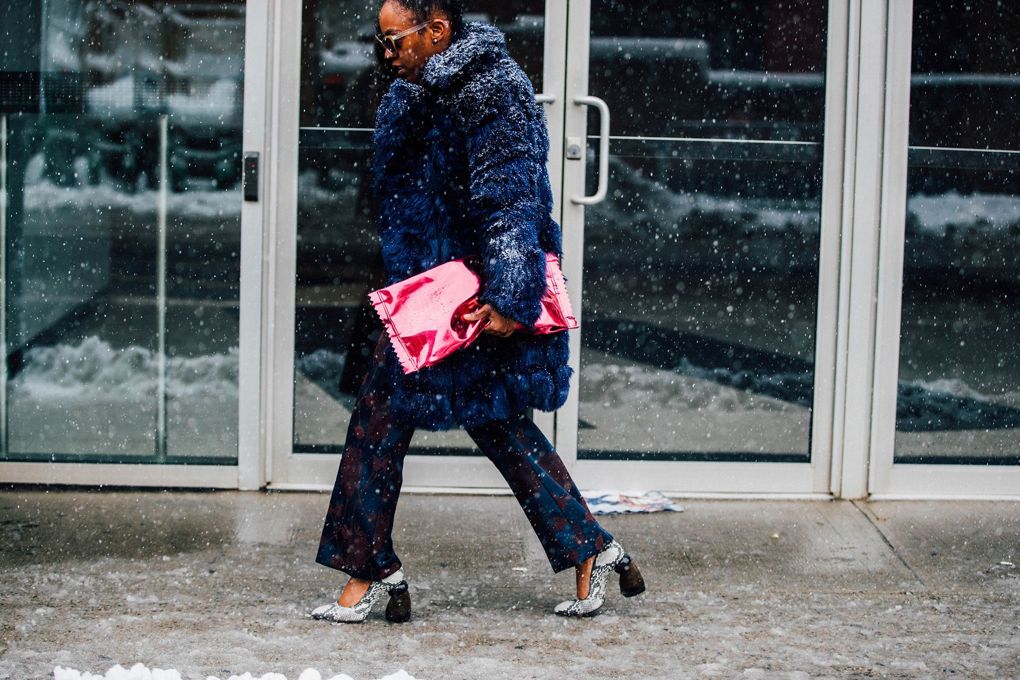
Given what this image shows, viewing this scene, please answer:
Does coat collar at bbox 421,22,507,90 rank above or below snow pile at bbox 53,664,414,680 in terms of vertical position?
above

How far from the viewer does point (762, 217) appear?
5.33m

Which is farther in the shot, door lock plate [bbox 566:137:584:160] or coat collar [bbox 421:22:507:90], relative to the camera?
door lock plate [bbox 566:137:584:160]

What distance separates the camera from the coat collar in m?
3.63

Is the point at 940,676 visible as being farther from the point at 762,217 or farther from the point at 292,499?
the point at 292,499

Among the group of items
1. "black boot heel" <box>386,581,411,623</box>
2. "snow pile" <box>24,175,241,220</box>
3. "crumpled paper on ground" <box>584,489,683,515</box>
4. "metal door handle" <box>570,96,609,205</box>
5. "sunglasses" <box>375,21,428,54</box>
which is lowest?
"black boot heel" <box>386,581,411,623</box>

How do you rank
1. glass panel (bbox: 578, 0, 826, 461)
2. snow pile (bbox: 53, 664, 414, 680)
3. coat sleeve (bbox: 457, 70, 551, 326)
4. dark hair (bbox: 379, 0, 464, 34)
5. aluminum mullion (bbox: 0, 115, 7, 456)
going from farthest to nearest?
aluminum mullion (bbox: 0, 115, 7, 456) < glass panel (bbox: 578, 0, 826, 461) < dark hair (bbox: 379, 0, 464, 34) < coat sleeve (bbox: 457, 70, 551, 326) < snow pile (bbox: 53, 664, 414, 680)

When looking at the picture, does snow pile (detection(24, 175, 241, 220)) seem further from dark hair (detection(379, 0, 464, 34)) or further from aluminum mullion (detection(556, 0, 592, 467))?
dark hair (detection(379, 0, 464, 34))

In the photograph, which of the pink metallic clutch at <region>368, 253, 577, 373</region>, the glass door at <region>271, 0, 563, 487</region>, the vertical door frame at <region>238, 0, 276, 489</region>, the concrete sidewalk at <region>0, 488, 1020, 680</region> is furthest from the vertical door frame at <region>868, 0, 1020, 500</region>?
the vertical door frame at <region>238, 0, 276, 489</region>

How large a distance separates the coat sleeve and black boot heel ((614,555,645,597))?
84 cm

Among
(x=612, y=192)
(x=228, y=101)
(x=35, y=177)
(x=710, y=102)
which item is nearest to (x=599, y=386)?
(x=612, y=192)

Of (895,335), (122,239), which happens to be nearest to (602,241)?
(895,335)

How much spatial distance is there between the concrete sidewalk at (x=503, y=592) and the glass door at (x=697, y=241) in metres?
0.31

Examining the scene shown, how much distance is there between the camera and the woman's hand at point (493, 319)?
3.68 m

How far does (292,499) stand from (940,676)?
8.63ft
